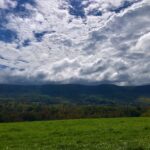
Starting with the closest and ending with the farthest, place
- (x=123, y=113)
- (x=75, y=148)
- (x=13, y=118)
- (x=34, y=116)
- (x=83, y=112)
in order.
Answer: (x=75, y=148), (x=13, y=118), (x=34, y=116), (x=123, y=113), (x=83, y=112)

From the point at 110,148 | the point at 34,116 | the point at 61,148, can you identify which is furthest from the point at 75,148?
the point at 34,116

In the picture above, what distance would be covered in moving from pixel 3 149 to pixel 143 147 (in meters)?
9.22

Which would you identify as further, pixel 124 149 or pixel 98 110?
pixel 98 110

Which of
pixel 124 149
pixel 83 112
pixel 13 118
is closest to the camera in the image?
pixel 124 149

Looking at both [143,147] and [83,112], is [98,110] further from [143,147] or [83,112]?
[143,147]

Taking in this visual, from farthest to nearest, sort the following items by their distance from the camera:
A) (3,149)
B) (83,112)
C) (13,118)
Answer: (83,112) < (13,118) < (3,149)

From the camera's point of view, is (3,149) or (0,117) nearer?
(3,149)

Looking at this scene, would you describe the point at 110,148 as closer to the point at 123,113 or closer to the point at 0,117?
the point at 0,117

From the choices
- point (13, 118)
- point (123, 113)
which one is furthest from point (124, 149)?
point (123, 113)

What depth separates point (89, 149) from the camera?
19391 millimetres

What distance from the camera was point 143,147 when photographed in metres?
19.1

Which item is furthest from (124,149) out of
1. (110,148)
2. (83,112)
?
(83,112)

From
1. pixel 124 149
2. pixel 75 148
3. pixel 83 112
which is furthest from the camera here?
pixel 83 112

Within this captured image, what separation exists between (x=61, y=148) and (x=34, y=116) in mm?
123647
